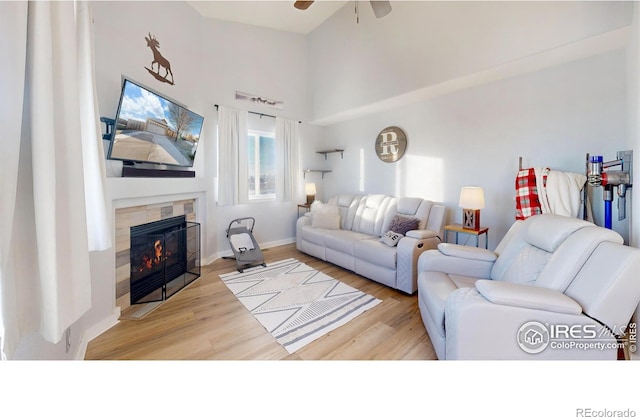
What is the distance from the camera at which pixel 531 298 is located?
1.11 metres

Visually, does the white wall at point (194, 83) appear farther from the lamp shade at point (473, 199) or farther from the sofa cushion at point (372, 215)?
the lamp shade at point (473, 199)

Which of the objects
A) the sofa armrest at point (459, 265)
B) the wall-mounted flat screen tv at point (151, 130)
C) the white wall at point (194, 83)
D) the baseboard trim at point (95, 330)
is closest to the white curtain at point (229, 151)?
the white wall at point (194, 83)

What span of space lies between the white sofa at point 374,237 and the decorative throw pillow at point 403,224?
51 mm

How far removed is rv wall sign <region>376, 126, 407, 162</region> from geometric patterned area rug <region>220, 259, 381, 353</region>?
2126mm

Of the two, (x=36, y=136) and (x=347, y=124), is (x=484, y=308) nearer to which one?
(x=36, y=136)

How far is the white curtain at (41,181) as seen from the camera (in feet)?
2.27

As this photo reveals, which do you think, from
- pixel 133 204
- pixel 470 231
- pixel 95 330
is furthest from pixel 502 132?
pixel 95 330

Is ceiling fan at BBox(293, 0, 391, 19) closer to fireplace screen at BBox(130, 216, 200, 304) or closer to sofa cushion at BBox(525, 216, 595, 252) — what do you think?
sofa cushion at BBox(525, 216, 595, 252)

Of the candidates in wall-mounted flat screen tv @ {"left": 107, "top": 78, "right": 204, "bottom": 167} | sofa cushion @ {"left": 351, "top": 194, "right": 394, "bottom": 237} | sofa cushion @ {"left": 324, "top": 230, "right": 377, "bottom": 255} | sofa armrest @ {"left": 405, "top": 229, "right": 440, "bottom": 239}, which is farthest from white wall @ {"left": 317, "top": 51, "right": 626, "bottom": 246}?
wall-mounted flat screen tv @ {"left": 107, "top": 78, "right": 204, "bottom": 167}

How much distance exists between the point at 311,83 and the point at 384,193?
2523mm

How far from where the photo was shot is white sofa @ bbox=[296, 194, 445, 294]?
98.8 inches

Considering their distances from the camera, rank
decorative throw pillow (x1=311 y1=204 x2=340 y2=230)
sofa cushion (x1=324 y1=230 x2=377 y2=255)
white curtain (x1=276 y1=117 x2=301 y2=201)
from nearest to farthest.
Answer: sofa cushion (x1=324 y1=230 x2=377 y2=255), decorative throw pillow (x1=311 y1=204 x2=340 y2=230), white curtain (x1=276 y1=117 x2=301 y2=201)

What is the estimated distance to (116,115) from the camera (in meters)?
1.97
